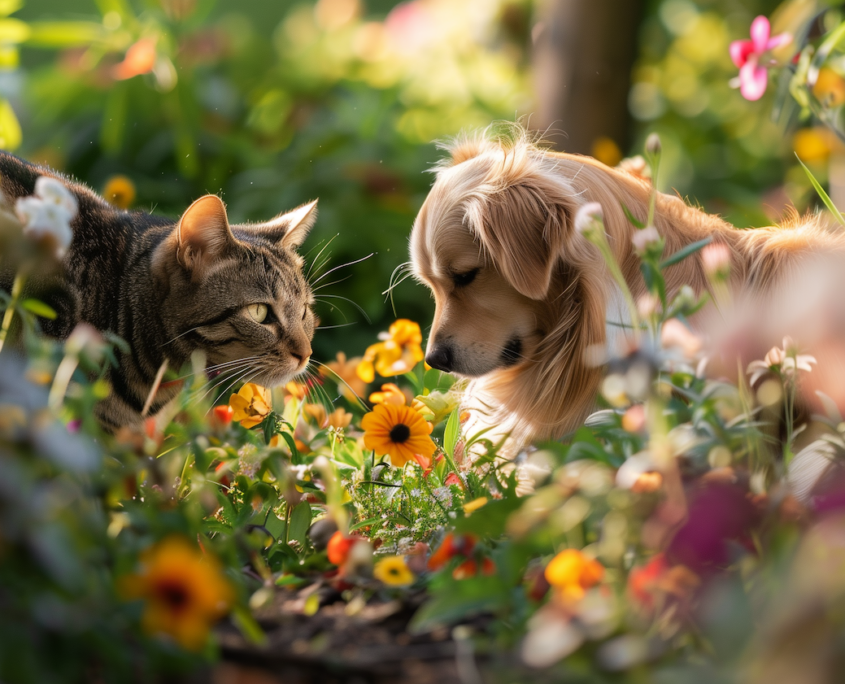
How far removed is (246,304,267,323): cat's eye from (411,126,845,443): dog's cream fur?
0.52 meters

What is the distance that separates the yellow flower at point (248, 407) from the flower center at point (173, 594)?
1.04 meters

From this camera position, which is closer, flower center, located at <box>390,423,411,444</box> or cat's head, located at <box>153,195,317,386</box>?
flower center, located at <box>390,423,411,444</box>

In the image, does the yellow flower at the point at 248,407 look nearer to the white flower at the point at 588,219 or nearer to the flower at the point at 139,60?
the white flower at the point at 588,219

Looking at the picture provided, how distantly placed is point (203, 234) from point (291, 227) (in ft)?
1.59

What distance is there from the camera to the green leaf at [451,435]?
1.98 metres

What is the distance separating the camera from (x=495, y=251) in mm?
2160

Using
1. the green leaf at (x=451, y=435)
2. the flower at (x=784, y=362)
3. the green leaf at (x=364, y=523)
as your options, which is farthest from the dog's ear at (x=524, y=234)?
the green leaf at (x=364, y=523)

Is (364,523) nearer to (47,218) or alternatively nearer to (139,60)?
(47,218)

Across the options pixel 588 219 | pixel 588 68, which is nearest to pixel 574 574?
pixel 588 219

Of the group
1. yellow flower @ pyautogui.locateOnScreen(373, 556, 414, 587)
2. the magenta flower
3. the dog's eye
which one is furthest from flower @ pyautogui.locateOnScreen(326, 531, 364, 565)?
the magenta flower

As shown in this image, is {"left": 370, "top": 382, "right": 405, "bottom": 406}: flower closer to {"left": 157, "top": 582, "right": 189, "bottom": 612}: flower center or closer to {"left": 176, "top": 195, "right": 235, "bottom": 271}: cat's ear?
{"left": 176, "top": 195, "right": 235, "bottom": 271}: cat's ear

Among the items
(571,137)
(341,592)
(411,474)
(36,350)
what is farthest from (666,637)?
(571,137)

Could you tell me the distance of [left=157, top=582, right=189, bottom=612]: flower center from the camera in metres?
0.96

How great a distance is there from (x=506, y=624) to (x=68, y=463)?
2.29ft
